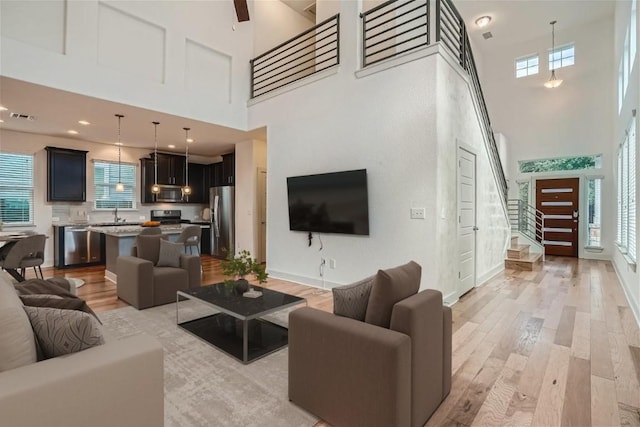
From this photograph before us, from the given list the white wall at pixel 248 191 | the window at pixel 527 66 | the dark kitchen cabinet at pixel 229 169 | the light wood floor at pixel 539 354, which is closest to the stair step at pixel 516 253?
the light wood floor at pixel 539 354

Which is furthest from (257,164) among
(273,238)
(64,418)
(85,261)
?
(64,418)

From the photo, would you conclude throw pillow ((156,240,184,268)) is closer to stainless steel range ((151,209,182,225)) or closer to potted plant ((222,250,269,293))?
potted plant ((222,250,269,293))

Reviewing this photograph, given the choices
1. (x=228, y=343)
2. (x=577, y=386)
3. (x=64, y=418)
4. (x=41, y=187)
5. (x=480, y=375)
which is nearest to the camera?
(x=64, y=418)

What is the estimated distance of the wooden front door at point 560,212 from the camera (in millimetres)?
7793

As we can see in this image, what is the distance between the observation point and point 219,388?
2.10 metres

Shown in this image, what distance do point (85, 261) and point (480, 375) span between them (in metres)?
7.39

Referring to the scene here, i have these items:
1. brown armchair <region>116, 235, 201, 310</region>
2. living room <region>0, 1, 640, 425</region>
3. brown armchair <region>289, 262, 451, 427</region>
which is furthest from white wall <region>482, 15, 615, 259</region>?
brown armchair <region>116, 235, 201, 310</region>

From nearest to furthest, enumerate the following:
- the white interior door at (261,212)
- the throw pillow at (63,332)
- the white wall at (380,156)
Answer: the throw pillow at (63,332)
the white wall at (380,156)
the white interior door at (261,212)

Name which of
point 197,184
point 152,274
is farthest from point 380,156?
point 197,184

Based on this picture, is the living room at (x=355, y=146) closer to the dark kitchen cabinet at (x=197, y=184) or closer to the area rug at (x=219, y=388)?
the area rug at (x=219, y=388)

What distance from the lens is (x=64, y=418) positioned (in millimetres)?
1040

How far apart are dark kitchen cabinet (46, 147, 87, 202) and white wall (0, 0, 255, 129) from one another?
3.31 metres

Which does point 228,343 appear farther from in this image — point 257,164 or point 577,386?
point 257,164

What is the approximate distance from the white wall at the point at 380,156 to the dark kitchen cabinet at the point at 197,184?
4.18 metres
